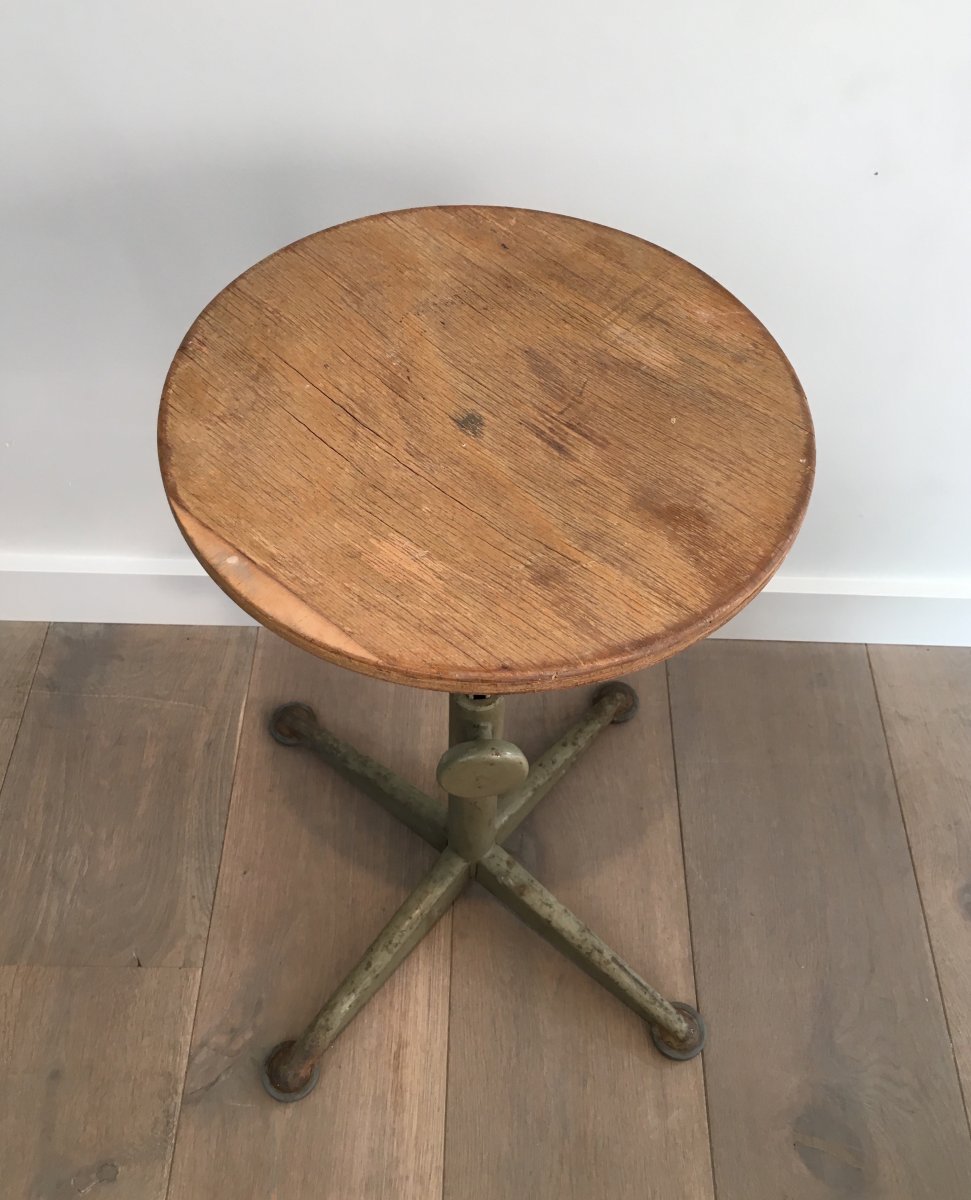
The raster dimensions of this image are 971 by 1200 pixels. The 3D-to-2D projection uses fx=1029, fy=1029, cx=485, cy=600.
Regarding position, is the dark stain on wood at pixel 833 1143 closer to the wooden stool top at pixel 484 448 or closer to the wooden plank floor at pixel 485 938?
the wooden plank floor at pixel 485 938

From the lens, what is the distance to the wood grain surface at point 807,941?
1.11 metres

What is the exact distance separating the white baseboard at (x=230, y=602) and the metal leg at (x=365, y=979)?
1.74 ft

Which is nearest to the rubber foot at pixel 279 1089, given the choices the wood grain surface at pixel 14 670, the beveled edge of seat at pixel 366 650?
the wood grain surface at pixel 14 670

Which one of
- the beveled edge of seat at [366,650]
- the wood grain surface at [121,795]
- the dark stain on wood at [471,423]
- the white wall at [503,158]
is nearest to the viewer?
the beveled edge of seat at [366,650]

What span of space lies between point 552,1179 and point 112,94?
1.18 m

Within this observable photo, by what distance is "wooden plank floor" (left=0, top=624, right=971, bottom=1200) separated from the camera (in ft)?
3.60

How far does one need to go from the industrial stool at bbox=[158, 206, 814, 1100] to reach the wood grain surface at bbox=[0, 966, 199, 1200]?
1.88 ft

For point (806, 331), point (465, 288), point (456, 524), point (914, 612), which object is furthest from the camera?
point (914, 612)

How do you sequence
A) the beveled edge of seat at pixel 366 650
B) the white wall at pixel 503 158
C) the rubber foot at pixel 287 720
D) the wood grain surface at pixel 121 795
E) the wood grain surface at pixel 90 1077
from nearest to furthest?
the beveled edge of seat at pixel 366 650 → the white wall at pixel 503 158 → the wood grain surface at pixel 90 1077 → the wood grain surface at pixel 121 795 → the rubber foot at pixel 287 720

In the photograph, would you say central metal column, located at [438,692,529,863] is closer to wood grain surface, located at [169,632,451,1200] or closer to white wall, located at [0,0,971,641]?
wood grain surface, located at [169,632,451,1200]

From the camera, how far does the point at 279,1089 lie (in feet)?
3.64

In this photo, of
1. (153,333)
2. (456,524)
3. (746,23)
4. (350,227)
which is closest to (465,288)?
(350,227)

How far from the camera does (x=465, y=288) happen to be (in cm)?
86

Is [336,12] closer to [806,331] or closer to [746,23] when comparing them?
[746,23]
